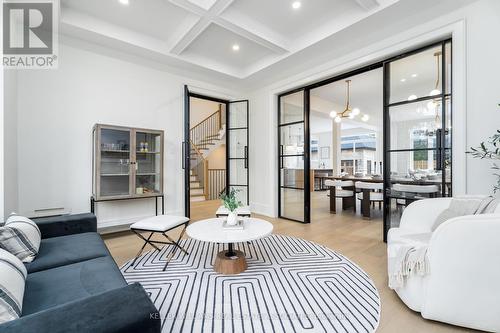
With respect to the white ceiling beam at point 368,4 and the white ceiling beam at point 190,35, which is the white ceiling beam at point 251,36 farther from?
the white ceiling beam at point 368,4

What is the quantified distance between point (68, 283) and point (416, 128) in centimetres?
382

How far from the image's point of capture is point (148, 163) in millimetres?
4004

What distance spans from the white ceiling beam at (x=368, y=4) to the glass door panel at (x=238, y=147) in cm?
288

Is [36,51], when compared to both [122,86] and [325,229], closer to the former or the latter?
[122,86]

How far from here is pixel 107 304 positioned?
93 cm

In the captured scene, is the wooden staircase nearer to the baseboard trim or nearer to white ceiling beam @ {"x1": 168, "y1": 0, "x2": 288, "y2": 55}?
the baseboard trim

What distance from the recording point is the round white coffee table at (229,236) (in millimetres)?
2232

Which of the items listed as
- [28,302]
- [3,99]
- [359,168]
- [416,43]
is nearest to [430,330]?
[28,302]

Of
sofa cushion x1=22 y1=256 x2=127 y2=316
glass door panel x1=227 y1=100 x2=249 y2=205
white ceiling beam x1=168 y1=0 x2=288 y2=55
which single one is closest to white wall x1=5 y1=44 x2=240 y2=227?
white ceiling beam x1=168 y1=0 x2=288 y2=55

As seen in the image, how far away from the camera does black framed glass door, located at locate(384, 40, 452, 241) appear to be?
2.75 m

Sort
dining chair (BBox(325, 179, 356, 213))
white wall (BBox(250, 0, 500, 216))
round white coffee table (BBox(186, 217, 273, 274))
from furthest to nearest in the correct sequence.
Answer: dining chair (BBox(325, 179, 356, 213)) < white wall (BBox(250, 0, 500, 216)) < round white coffee table (BBox(186, 217, 273, 274))

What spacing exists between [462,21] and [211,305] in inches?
150

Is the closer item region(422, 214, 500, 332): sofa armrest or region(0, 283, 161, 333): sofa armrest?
region(0, 283, 161, 333): sofa armrest

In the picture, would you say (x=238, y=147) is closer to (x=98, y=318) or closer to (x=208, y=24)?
(x=208, y=24)
